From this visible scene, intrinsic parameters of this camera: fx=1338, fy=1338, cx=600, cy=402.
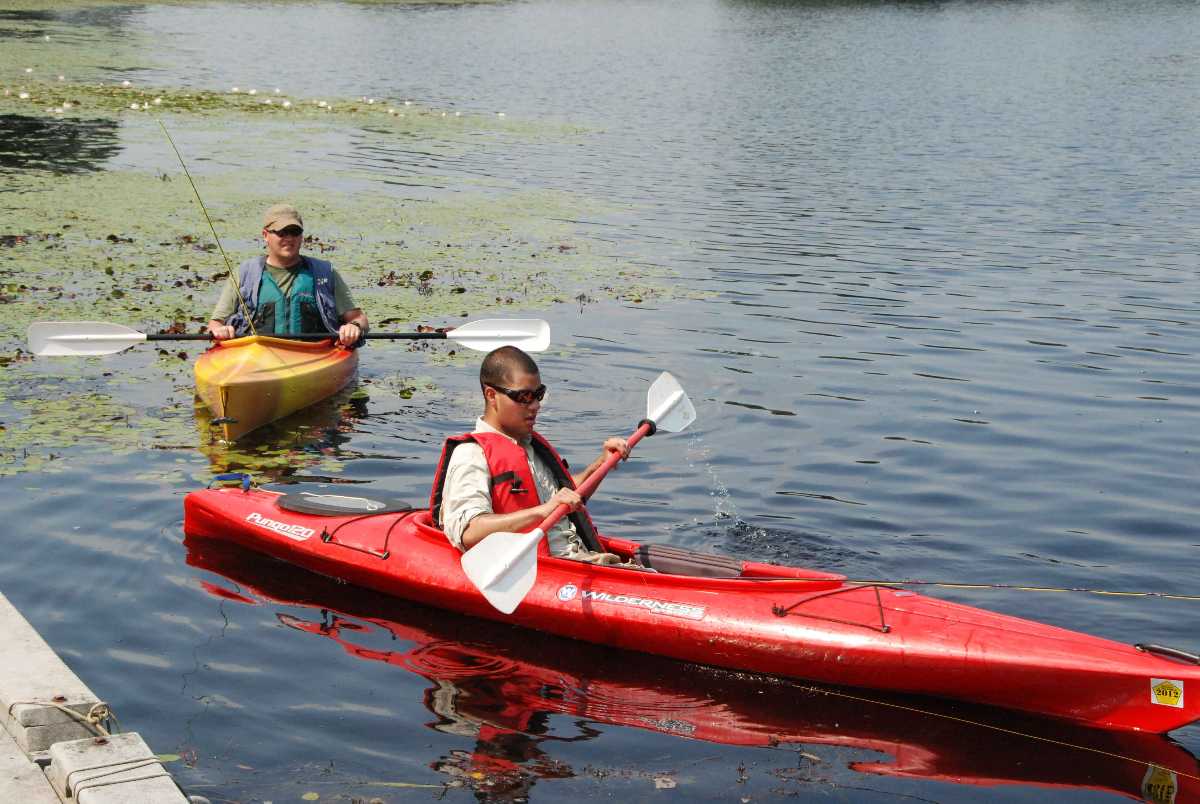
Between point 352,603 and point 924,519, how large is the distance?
3.28 m

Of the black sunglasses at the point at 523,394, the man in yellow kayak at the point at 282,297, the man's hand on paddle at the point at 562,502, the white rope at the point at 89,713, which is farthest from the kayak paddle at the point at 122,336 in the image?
the white rope at the point at 89,713

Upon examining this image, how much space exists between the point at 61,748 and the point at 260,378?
492 centimetres

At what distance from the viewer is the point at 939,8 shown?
52344 millimetres

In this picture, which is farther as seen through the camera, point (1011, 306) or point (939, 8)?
point (939, 8)

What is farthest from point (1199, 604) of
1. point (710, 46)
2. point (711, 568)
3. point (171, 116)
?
point (710, 46)

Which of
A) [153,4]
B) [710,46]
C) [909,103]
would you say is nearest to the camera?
[909,103]

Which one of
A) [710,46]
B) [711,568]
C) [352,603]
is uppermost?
[710,46]

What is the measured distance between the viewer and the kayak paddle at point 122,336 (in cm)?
912

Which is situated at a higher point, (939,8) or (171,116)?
(939,8)

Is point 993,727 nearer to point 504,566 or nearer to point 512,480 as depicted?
point 504,566

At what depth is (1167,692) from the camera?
514 centimetres

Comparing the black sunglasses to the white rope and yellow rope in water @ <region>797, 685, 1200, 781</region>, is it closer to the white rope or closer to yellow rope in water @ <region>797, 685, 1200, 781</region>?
yellow rope in water @ <region>797, 685, 1200, 781</region>

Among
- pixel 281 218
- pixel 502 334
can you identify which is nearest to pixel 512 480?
pixel 502 334

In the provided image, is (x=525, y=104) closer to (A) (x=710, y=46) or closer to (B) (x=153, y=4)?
(A) (x=710, y=46)
